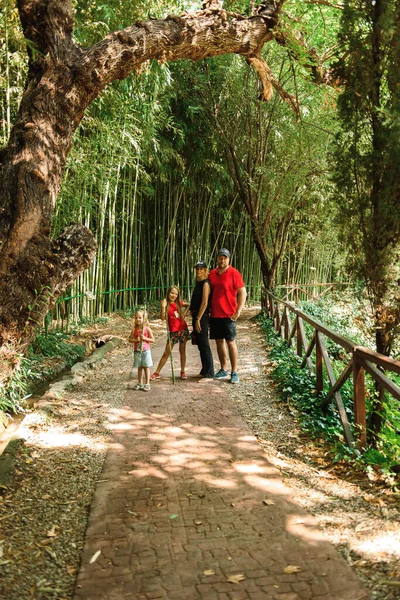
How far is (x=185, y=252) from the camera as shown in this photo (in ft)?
41.1

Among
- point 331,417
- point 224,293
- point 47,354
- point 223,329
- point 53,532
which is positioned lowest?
point 53,532

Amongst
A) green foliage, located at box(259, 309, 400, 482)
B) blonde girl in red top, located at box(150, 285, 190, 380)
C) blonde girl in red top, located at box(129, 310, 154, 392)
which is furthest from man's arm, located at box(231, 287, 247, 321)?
blonde girl in red top, located at box(129, 310, 154, 392)

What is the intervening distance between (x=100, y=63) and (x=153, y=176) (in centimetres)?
654

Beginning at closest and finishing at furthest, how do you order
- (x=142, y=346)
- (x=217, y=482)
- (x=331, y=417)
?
(x=217, y=482) < (x=331, y=417) < (x=142, y=346)

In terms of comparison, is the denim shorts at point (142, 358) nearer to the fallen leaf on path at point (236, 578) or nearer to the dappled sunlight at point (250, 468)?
the dappled sunlight at point (250, 468)

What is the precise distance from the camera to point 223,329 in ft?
19.0

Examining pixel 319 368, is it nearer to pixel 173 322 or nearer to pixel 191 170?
pixel 173 322

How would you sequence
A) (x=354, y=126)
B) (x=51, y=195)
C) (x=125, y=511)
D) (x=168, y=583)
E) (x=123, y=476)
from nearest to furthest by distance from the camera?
(x=168, y=583) → (x=125, y=511) → (x=123, y=476) → (x=354, y=126) → (x=51, y=195)

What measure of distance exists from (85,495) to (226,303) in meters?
3.03

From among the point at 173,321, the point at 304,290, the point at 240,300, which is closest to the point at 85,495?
the point at 173,321

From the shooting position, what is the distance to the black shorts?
18.9ft

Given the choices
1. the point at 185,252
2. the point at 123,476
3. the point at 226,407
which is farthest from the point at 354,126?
the point at 185,252

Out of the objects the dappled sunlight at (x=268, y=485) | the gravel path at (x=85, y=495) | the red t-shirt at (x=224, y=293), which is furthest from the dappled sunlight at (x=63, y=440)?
the red t-shirt at (x=224, y=293)

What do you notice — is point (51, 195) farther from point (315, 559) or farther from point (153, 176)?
point (153, 176)
